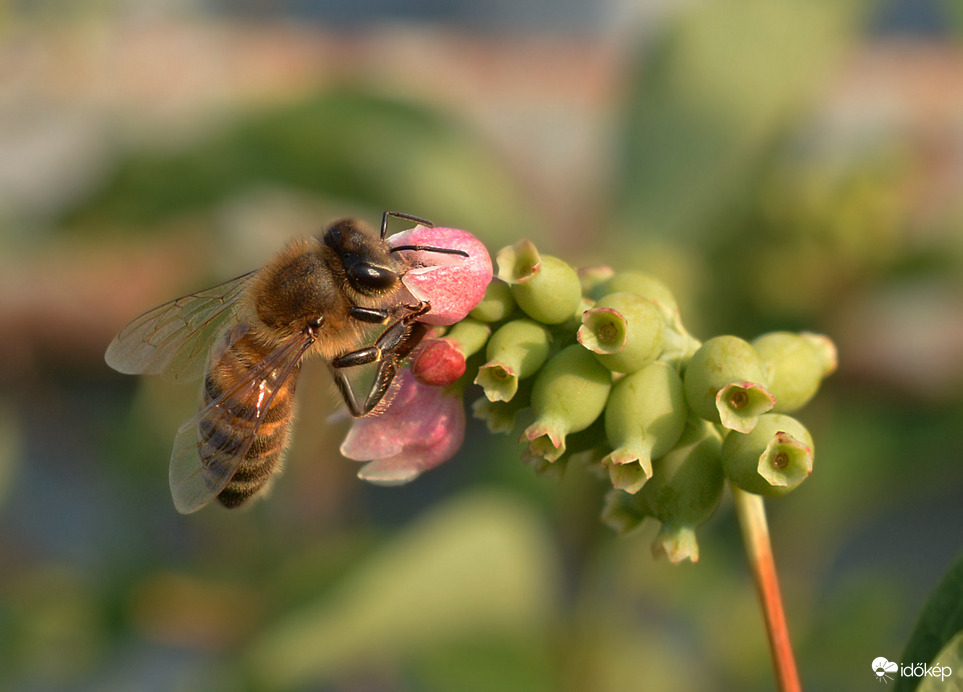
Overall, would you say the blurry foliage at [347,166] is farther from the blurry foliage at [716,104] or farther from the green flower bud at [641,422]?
the green flower bud at [641,422]

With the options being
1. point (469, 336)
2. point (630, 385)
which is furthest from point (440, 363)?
point (630, 385)

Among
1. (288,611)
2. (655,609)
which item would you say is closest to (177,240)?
(288,611)

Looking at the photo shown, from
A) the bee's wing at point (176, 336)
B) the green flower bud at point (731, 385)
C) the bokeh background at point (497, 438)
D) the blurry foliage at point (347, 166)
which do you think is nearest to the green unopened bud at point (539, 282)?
the green flower bud at point (731, 385)

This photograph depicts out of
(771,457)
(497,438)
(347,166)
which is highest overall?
(771,457)

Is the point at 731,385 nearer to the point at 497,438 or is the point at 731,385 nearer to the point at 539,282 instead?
the point at 539,282

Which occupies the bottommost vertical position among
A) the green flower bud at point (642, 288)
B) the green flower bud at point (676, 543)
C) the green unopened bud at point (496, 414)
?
the green flower bud at point (676, 543)
